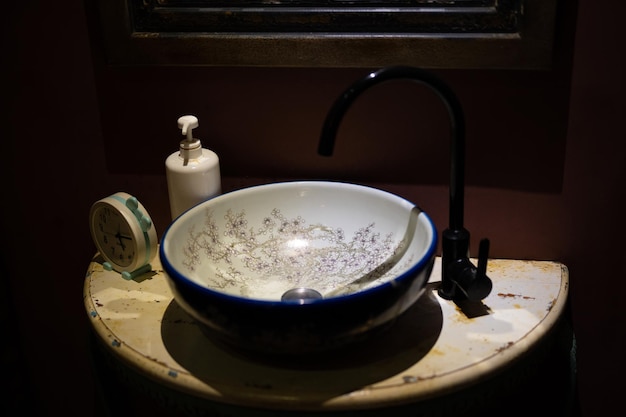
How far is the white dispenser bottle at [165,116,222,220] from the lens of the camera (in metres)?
1.11

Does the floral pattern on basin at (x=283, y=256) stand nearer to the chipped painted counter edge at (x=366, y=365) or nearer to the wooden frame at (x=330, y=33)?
the chipped painted counter edge at (x=366, y=365)

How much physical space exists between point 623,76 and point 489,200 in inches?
10.7

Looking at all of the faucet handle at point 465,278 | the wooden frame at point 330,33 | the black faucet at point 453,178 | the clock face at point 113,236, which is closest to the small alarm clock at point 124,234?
the clock face at point 113,236

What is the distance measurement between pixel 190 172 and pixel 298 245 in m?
0.21

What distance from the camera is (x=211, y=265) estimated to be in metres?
1.08

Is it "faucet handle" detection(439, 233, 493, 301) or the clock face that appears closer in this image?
"faucet handle" detection(439, 233, 493, 301)

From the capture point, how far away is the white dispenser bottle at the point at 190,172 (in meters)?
1.11

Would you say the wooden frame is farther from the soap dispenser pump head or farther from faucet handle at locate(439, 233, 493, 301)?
faucet handle at locate(439, 233, 493, 301)

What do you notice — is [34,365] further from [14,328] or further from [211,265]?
[211,265]

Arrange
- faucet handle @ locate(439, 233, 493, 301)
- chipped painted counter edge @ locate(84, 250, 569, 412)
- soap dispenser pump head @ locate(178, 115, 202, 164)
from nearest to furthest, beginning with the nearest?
chipped painted counter edge @ locate(84, 250, 569, 412) → faucet handle @ locate(439, 233, 493, 301) → soap dispenser pump head @ locate(178, 115, 202, 164)

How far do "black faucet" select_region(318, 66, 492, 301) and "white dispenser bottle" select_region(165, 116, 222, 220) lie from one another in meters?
0.28

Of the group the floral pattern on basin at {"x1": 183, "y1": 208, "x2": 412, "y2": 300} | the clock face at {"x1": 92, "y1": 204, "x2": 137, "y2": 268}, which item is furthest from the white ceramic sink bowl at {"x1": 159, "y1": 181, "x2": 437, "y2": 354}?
the clock face at {"x1": 92, "y1": 204, "x2": 137, "y2": 268}

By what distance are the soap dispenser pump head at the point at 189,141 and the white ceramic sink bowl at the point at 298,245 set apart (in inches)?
3.2

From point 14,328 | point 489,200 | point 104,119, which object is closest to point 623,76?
point 489,200
